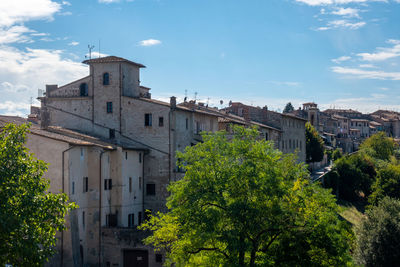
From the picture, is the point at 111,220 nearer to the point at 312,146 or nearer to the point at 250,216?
the point at 250,216

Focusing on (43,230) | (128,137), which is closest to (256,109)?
(128,137)

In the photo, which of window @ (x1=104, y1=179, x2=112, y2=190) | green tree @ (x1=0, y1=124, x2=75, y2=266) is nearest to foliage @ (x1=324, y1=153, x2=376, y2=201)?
window @ (x1=104, y1=179, x2=112, y2=190)

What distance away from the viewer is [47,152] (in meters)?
31.2

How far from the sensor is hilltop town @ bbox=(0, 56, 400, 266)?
31375mm

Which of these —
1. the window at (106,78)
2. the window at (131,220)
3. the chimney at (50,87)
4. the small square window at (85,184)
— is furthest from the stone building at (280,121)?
the small square window at (85,184)

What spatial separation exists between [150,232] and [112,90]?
13.2 m

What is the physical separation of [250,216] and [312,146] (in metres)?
59.0

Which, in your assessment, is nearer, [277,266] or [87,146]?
[277,266]

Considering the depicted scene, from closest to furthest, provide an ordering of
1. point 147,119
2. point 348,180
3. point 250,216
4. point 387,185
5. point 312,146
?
point 250,216 < point 147,119 < point 387,185 < point 348,180 < point 312,146

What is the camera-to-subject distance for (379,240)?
114 feet

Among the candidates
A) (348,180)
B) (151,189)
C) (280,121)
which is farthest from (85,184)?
(348,180)

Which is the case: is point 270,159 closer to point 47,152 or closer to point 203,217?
point 203,217

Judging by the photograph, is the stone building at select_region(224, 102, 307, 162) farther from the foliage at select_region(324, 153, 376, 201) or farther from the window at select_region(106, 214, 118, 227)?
the window at select_region(106, 214, 118, 227)

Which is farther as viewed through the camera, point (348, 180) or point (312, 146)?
point (312, 146)
